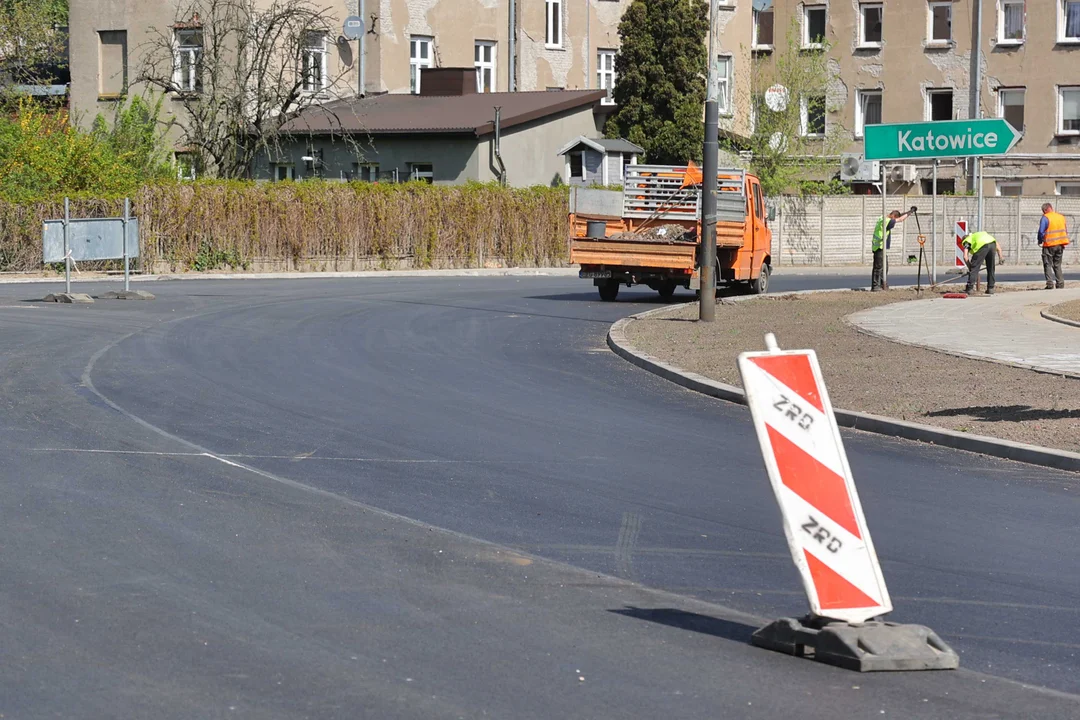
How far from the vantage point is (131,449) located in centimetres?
1094

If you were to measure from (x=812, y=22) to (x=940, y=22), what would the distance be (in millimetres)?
5237

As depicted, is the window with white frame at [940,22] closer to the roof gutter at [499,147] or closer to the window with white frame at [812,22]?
the window with white frame at [812,22]

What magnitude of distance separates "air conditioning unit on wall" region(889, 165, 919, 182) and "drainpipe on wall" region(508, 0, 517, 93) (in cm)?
1536

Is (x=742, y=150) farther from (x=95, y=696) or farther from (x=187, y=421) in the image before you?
(x=95, y=696)

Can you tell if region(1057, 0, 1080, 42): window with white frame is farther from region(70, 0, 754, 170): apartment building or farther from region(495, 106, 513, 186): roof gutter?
region(495, 106, 513, 186): roof gutter

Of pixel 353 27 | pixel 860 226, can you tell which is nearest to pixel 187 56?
pixel 353 27

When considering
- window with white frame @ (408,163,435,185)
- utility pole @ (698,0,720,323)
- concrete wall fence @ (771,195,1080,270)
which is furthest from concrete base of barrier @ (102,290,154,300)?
concrete wall fence @ (771,195,1080,270)

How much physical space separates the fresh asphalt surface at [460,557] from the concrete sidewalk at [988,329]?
4.33m

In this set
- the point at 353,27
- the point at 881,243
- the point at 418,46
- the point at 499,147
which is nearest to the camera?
the point at 881,243

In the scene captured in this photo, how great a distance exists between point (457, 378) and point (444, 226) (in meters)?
26.8

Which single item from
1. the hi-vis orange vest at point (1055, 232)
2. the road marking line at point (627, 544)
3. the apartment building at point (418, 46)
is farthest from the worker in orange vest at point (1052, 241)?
the road marking line at point (627, 544)

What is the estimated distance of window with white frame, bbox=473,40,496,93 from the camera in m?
56.3

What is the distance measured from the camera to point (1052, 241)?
1304 inches

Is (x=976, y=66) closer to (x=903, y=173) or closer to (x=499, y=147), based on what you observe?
(x=903, y=173)
